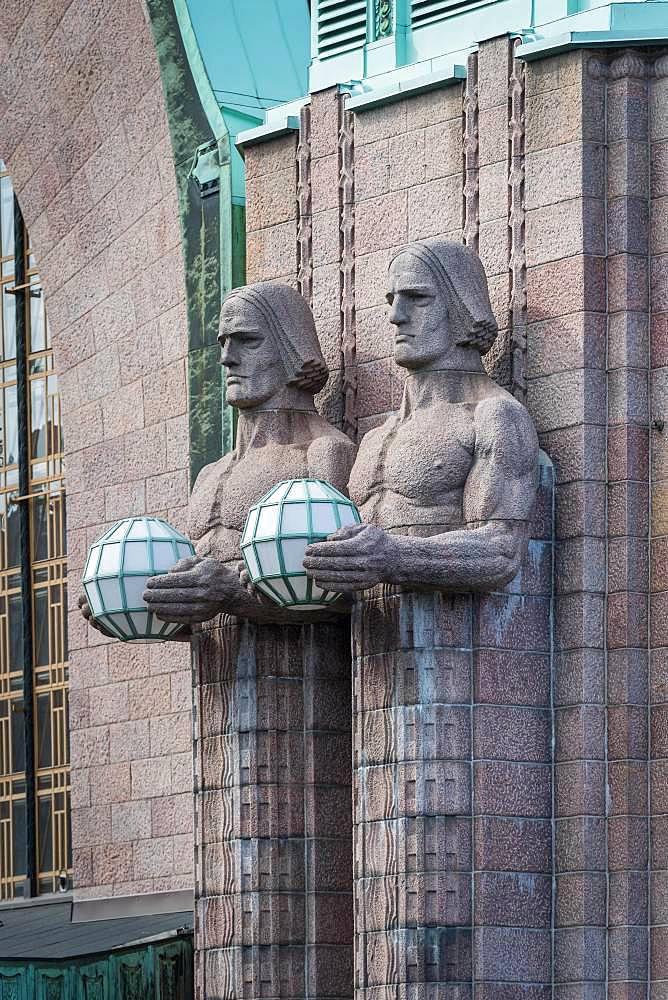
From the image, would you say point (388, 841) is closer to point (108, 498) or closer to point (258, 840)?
point (258, 840)

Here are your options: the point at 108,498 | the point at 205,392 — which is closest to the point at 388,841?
the point at 205,392

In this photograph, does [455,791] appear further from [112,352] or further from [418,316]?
[112,352]

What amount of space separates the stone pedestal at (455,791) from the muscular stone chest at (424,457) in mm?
455

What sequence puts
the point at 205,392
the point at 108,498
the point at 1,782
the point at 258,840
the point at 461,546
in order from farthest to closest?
the point at 1,782 → the point at 108,498 → the point at 205,392 → the point at 258,840 → the point at 461,546

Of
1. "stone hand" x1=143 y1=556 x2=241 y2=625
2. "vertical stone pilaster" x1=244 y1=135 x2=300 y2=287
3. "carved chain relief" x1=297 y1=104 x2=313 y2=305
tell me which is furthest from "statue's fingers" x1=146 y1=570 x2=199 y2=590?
"vertical stone pilaster" x1=244 y1=135 x2=300 y2=287

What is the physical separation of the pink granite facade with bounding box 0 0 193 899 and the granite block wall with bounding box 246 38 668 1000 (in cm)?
338

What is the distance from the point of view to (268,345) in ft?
45.2

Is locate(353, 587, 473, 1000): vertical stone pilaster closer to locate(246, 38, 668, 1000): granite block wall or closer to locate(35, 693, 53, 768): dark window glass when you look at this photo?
locate(246, 38, 668, 1000): granite block wall

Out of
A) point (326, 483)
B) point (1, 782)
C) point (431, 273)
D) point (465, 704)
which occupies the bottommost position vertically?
point (1, 782)

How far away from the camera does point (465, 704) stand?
12633 mm

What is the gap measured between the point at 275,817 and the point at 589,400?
8.45 ft

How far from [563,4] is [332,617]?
321 cm

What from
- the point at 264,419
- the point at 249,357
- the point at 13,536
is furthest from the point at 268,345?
the point at 13,536

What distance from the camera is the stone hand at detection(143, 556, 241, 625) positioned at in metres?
13.1
